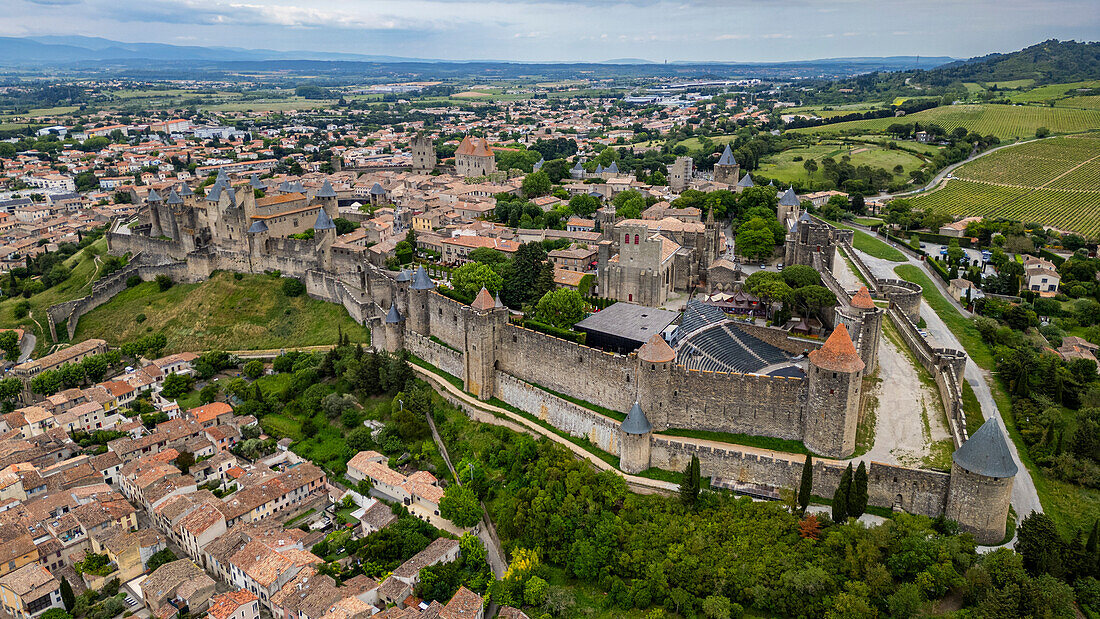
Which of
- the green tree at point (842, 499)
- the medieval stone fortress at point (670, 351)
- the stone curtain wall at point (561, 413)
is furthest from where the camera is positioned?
the stone curtain wall at point (561, 413)

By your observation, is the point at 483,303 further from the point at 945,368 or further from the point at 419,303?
the point at 945,368

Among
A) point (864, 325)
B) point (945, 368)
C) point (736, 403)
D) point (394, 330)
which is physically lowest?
point (394, 330)

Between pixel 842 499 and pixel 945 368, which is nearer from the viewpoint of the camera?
pixel 842 499

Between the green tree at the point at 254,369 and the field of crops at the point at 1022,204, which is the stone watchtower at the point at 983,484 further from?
the field of crops at the point at 1022,204

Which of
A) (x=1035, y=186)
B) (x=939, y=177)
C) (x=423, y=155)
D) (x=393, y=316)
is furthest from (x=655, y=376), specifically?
(x=423, y=155)

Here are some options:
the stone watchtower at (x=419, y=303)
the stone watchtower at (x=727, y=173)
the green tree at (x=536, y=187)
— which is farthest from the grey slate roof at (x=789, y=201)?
the stone watchtower at (x=419, y=303)

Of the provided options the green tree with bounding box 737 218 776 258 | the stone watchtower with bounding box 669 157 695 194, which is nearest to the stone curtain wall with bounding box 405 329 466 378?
the green tree with bounding box 737 218 776 258
